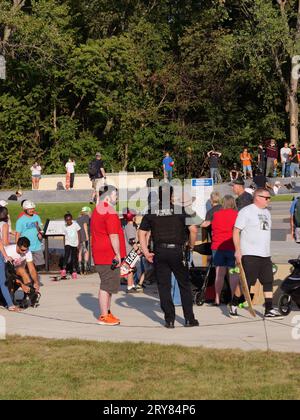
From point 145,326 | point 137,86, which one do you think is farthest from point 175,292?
point 137,86

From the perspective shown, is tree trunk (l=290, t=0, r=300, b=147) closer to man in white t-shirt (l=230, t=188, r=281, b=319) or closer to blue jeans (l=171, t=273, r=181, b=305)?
blue jeans (l=171, t=273, r=181, b=305)

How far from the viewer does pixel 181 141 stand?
46281 mm

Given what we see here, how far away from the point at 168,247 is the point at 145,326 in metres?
1.20

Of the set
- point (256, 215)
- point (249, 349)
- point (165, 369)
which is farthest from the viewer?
point (256, 215)

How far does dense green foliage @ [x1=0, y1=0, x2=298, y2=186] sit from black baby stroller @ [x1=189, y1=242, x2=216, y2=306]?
30270 millimetres

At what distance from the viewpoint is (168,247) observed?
11.7 m

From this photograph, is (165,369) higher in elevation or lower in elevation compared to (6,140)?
lower

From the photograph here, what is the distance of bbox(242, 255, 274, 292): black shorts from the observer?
12.1 meters

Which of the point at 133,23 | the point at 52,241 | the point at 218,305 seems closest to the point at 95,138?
the point at 133,23

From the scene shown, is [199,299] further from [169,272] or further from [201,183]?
[201,183]

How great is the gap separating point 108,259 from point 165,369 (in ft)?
9.40

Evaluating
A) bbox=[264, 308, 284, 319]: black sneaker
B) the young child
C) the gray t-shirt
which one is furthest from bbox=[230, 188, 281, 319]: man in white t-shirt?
the young child

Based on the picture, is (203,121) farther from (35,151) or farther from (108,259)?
(108,259)

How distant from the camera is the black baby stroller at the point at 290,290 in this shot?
40.6ft
